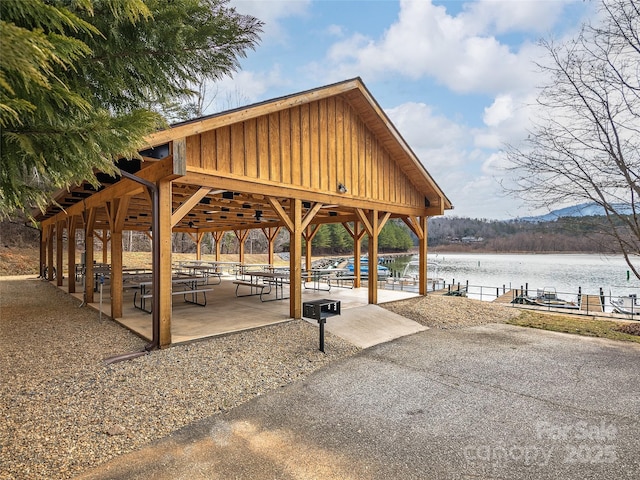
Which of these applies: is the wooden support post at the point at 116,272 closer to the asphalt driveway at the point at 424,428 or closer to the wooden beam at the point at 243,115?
the wooden beam at the point at 243,115

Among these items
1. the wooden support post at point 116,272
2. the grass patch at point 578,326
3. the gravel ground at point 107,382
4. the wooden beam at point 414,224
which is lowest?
the grass patch at point 578,326

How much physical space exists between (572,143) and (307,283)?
9126mm

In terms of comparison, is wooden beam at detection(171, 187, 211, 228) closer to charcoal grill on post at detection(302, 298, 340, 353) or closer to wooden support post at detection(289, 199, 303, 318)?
wooden support post at detection(289, 199, 303, 318)

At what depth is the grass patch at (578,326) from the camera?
6.77m

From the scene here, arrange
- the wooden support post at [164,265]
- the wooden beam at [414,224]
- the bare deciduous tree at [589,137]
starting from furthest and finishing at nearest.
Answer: the wooden beam at [414,224] < the bare deciduous tree at [589,137] < the wooden support post at [164,265]

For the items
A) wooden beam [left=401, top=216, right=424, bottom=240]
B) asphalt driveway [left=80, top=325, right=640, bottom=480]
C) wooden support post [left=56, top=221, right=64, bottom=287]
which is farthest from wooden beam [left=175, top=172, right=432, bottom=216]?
wooden support post [left=56, top=221, right=64, bottom=287]

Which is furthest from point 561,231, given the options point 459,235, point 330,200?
point 459,235

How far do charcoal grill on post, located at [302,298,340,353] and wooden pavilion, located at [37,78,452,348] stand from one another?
1366 millimetres

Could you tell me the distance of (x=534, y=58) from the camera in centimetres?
775

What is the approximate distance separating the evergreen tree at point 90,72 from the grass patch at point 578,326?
8.16 meters

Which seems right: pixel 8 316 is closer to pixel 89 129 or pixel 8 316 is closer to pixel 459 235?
pixel 89 129

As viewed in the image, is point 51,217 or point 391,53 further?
point 51,217

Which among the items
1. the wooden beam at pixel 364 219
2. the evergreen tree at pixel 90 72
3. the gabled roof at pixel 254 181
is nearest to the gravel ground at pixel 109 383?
the evergreen tree at pixel 90 72

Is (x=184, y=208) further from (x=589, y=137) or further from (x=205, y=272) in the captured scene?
(x=589, y=137)
